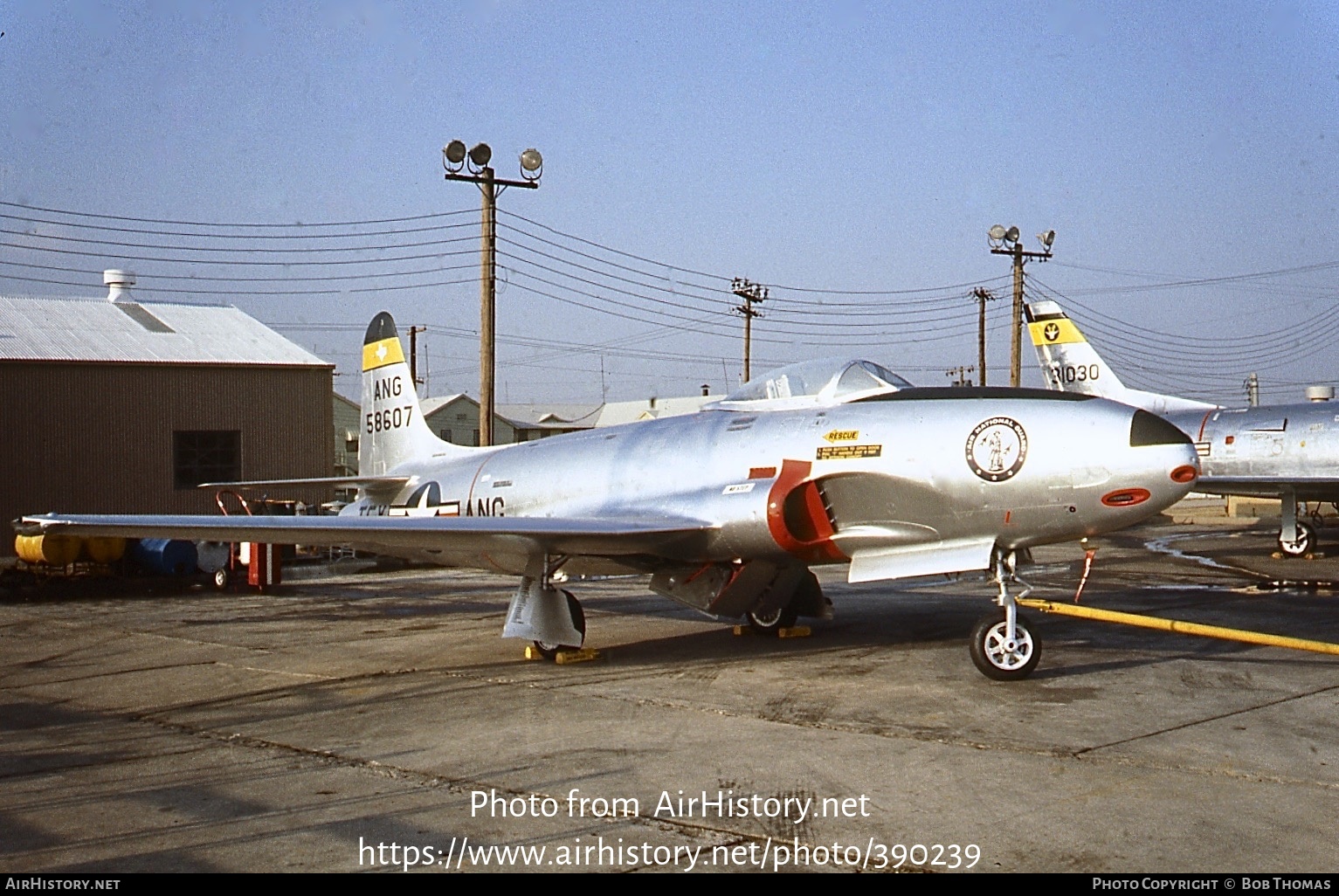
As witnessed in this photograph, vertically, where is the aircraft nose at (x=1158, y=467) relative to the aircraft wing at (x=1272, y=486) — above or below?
above

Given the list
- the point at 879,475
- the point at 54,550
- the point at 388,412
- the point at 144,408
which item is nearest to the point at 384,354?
the point at 388,412

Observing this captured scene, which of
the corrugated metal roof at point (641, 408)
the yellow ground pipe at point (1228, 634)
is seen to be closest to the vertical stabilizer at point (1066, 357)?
the yellow ground pipe at point (1228, 634)

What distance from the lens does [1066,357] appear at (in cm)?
3042

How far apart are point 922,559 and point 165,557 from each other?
1491 cm

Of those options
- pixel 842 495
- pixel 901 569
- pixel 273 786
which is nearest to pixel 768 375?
pixel 842 495

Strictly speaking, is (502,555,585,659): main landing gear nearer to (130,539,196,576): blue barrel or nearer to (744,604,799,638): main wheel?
(744,604,799,638): main wheel

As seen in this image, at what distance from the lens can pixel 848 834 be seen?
18.1 ft

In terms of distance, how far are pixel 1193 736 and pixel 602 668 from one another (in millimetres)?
5296

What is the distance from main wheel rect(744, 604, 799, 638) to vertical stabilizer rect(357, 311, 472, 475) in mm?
4638

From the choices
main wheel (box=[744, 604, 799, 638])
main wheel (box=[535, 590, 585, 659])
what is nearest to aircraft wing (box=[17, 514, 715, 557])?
main wheel (box=[535, 590, 585, 659])

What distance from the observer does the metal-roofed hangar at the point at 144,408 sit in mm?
27250

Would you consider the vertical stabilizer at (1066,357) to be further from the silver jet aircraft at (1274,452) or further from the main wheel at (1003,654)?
the main wheel at (1003,654)

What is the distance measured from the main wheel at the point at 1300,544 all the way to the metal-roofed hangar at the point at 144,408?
2285 centimetres
